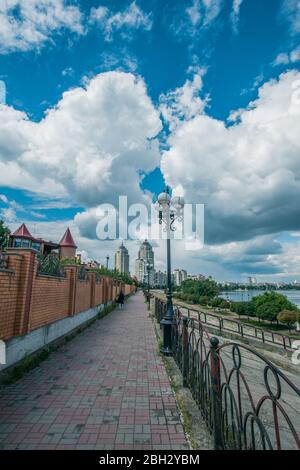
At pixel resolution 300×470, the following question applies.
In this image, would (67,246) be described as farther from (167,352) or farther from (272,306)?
(167,352)

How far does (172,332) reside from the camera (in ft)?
20.2

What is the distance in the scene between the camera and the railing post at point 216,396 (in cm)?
256

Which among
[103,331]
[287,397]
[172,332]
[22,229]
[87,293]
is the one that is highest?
[22,229]

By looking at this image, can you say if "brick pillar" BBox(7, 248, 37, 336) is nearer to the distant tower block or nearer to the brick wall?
the brick wall

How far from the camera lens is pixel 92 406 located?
141 inches

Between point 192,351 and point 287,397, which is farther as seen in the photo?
point 287,397

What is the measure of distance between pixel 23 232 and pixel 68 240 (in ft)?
32.8

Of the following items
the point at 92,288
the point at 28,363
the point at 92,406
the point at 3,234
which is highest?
the point at 3,234

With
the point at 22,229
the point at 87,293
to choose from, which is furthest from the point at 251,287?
the point at 87,293

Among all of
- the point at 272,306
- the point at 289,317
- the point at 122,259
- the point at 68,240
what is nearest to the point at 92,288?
the point at 289,317

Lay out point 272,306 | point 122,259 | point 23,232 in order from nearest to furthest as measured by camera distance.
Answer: point 272,306, point 23,232, point 122,259

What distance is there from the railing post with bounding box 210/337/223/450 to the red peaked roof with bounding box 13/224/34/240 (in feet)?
136

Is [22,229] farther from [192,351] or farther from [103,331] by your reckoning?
[192,351]

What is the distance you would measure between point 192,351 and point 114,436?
5.54 feet
